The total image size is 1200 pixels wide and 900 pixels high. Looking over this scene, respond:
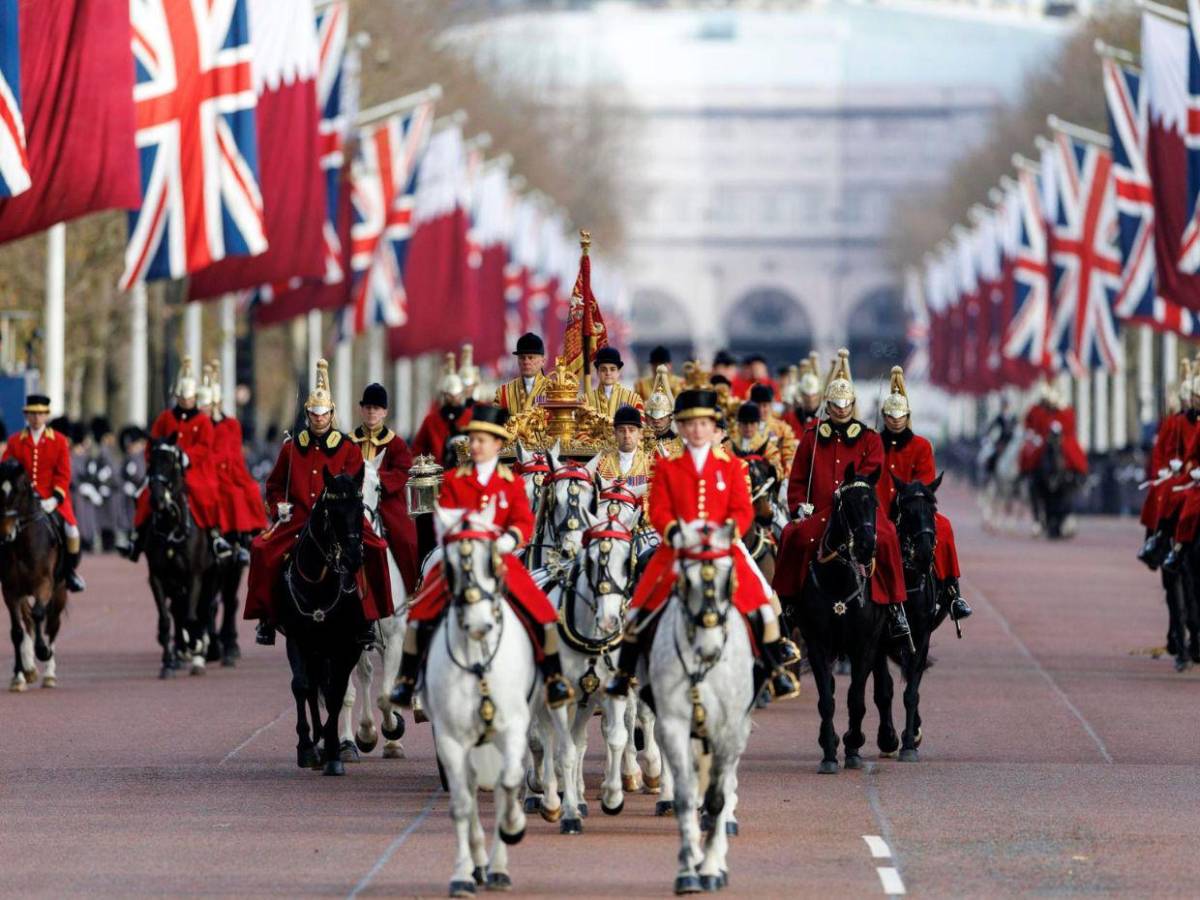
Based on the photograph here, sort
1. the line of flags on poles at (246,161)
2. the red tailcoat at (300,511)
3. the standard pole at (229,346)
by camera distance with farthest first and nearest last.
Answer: the standard pole at (229,346)
the line of flags on poles at (246,161)
the red tailcoat at (300,511)

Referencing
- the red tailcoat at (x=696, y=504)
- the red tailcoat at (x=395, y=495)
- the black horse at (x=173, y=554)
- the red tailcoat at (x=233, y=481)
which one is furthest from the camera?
the red tailcoat at (x=233, y=481)

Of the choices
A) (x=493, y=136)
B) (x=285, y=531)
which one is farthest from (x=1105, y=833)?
(x=493, y=136)

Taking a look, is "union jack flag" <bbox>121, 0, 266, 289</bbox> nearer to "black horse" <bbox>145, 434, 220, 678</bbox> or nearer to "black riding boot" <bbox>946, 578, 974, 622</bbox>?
"black horse" <bbox>145, 434, 220, 678</bbox>

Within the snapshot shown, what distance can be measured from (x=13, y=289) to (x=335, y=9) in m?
6.11

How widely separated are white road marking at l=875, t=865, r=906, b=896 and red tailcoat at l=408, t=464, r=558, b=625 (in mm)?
1920

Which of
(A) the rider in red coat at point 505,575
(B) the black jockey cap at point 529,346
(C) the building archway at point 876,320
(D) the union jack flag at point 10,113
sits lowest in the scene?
(A) the rider in red coat at point 505,575

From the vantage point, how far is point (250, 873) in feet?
46.1

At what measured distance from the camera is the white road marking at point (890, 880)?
→ 13.5 m

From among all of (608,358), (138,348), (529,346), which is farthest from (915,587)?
(138,348)

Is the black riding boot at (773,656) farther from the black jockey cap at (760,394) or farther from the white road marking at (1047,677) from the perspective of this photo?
the black jockey cap at (760,394)

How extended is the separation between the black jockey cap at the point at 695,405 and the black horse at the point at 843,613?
11.7 ft

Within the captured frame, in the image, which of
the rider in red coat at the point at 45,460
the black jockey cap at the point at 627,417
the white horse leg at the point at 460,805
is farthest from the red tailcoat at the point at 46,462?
the white horse leg at the point at 460,805

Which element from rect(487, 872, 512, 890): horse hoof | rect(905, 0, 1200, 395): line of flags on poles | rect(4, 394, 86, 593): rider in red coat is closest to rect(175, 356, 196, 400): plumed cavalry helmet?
rect(4, 394, 86, 593): rider in red coat

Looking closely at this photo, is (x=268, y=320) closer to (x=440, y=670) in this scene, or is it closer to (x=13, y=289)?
(x=13, y=289)
